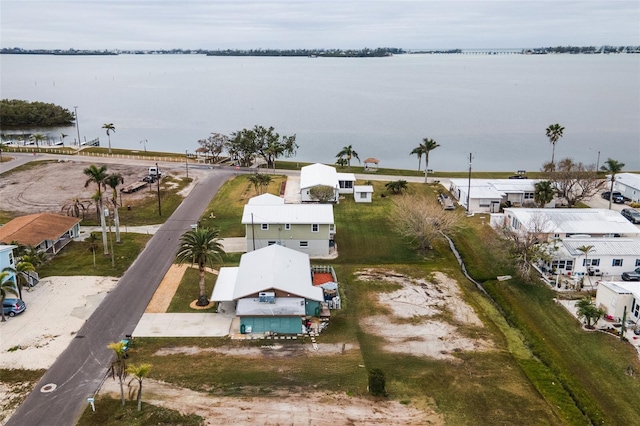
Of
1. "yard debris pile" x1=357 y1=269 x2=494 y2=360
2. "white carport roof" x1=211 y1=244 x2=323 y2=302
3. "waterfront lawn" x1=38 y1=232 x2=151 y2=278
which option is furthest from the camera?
"waterfront lawn" x1=38 y1=232 x2=151 y2=278

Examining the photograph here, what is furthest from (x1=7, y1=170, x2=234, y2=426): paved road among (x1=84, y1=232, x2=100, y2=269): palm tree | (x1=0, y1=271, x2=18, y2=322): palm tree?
(x1=0, y1=271, x2=18, y2=322): palm tree

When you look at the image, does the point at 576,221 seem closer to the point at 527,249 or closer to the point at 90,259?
the point at 527,249

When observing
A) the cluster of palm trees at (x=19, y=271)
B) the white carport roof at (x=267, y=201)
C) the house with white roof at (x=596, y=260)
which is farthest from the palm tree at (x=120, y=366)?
the house with white roof at (x=596, y=260)

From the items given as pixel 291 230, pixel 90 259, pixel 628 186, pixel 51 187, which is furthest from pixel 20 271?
pixel 628 186

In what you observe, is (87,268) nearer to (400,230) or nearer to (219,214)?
(219,214)

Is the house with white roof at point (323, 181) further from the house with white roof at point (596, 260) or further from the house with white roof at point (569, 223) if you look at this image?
the house with white roof at point (596, 260)

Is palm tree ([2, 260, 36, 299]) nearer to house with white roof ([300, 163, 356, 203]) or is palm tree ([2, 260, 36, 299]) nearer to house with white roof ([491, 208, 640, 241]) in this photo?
house with white roof ([300, 163, 356, 203])
